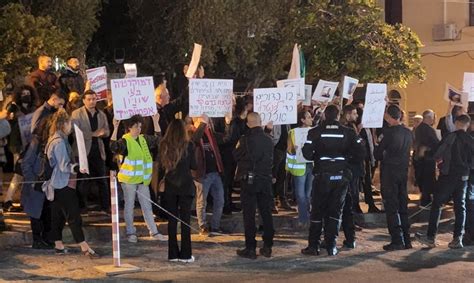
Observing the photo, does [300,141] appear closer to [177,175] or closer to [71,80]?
[177,175]

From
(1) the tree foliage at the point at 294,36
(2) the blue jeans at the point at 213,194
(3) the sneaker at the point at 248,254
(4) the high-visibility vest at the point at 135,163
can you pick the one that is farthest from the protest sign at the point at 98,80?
(3) the sneaker at the point at 248,254

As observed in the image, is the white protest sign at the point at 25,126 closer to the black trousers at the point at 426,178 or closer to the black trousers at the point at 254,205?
the black trousers at the point at 254,205

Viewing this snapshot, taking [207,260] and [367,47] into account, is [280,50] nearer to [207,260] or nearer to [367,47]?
[367,47]

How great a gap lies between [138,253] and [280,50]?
6.84 meters

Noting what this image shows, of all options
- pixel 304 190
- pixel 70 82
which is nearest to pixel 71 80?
pixel 70 82

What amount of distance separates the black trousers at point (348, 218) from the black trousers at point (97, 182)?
3.68 m

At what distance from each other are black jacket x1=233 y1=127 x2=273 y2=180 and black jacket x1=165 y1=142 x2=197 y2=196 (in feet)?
2.59

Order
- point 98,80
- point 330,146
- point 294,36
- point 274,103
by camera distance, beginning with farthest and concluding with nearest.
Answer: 1. point 294,36
2. point 98,80
3. point 274,103
4. point 330,146

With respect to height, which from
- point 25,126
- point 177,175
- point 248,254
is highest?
point 25,126

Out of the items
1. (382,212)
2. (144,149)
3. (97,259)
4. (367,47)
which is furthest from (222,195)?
(367,47)

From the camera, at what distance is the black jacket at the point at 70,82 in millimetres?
13125

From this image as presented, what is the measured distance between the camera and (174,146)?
971cm

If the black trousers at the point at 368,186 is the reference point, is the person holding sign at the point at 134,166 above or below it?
above

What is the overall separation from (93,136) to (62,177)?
1.86 meters
